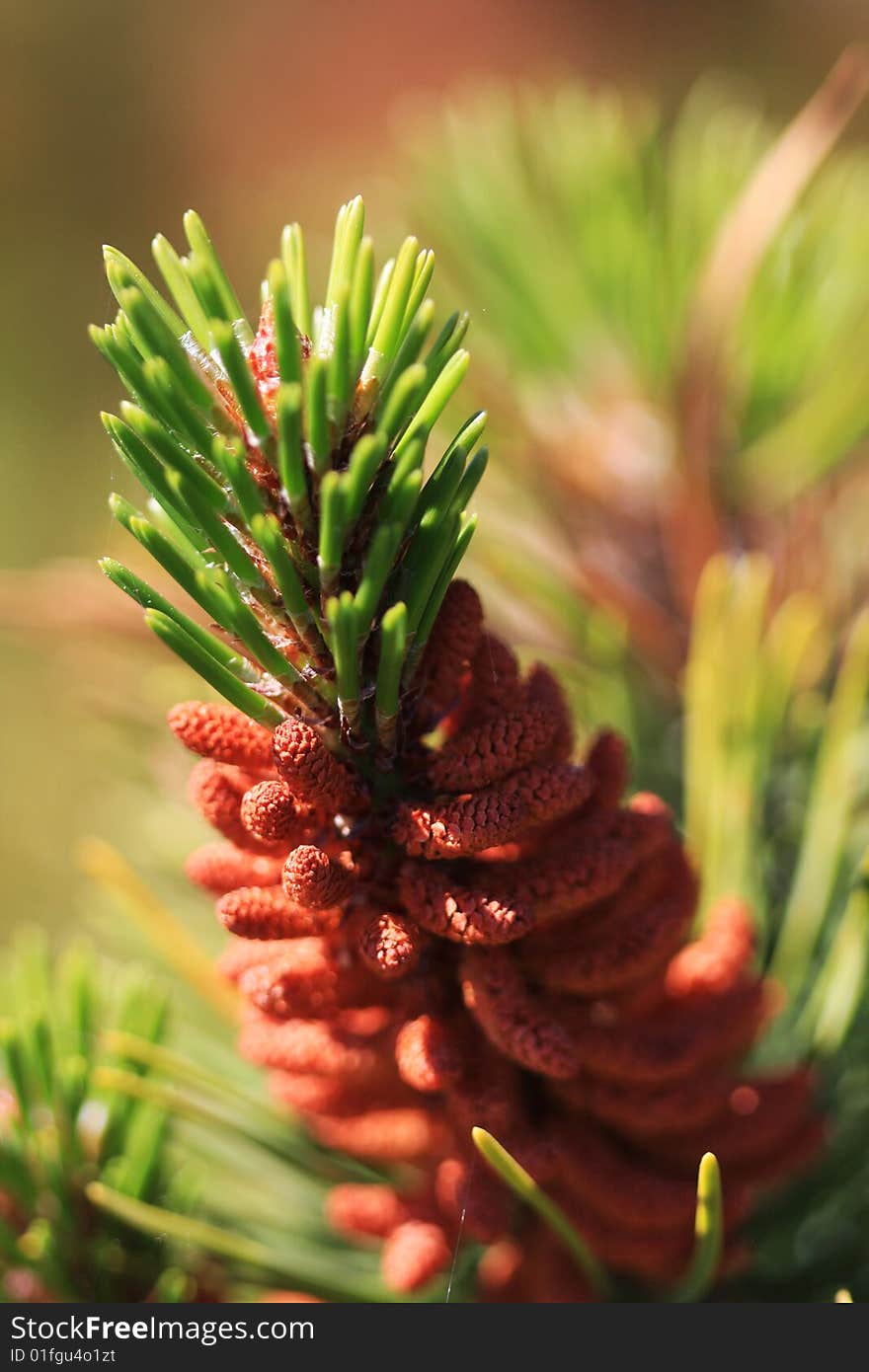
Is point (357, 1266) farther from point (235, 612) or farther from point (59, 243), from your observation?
point (59, 243)

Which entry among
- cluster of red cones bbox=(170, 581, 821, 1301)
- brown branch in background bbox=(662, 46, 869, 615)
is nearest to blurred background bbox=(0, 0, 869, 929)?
brown branch in background bbox=(662, 46, 869, 615)

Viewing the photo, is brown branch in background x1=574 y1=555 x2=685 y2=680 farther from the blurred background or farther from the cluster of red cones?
the blurred background

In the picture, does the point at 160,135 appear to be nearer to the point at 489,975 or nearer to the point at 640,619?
the point at 640,619

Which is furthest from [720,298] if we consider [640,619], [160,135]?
[160,135]

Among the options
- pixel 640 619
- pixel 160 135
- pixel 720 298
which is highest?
pixel 160 135

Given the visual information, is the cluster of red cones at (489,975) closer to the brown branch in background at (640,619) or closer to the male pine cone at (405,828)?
the male pine cone at (405,828)

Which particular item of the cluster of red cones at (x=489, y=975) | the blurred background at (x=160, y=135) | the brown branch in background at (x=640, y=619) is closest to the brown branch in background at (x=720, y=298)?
the brown branch in background at (x=640, y=619)

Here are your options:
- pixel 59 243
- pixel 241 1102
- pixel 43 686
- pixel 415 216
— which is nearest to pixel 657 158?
pixel 415 216
